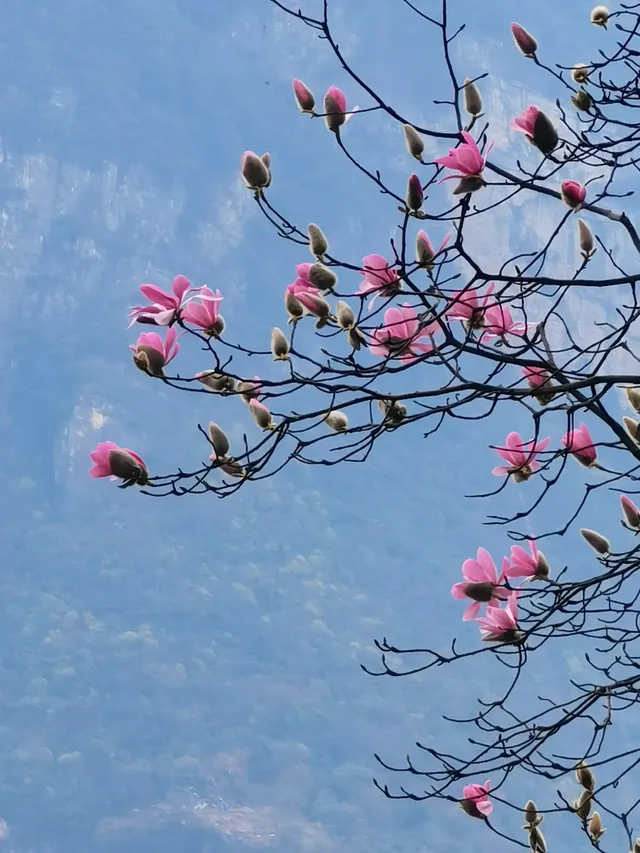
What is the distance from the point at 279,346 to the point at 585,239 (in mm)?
285

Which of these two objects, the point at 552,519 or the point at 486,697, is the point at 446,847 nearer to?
the point at 486,697

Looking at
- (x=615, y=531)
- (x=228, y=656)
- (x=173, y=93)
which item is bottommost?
(x=228, y=656)

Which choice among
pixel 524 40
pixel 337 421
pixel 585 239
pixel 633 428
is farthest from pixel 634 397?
pixel 524 40

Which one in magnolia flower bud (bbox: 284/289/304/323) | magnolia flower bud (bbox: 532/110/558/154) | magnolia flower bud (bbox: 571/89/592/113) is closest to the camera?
magnolia flower bud (bbox: 532/110/558/154)

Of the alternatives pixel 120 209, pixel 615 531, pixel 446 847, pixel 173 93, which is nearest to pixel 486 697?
pixel 446 847

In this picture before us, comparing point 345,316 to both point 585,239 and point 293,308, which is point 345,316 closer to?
point 293,308

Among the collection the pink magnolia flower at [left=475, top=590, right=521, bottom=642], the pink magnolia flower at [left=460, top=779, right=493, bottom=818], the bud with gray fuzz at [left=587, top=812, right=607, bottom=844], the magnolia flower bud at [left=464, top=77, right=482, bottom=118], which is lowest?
the bud with gray fuzz at [left=587, top=812, right=607, bottom=844]

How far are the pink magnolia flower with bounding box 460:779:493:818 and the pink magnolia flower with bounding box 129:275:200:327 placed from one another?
1.67ft

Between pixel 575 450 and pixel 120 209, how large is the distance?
9970 mm

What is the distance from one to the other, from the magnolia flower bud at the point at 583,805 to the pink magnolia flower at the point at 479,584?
20cm

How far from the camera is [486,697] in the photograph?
743cm

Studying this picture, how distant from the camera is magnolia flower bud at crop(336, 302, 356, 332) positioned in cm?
85

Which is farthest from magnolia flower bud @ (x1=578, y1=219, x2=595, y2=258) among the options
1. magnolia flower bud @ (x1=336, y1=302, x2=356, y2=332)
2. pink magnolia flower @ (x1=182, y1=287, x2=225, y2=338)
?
pink magnolia flower @ (x1=182, y1=287, x2=225, y2=338)

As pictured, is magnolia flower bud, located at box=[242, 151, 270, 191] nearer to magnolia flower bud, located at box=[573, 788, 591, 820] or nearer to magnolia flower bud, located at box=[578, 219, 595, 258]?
magnolia flower bud, located at box=[578, 219, 595, 258]
